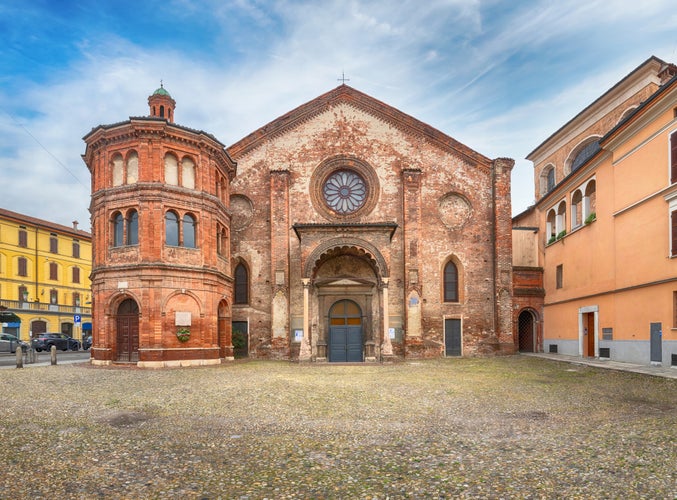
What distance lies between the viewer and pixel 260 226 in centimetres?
2552

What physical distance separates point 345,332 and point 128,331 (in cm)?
1025

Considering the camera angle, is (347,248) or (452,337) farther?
(452,337)

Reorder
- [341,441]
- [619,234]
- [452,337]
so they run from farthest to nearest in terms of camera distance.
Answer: [452,337] < [619,234] < [341,441]

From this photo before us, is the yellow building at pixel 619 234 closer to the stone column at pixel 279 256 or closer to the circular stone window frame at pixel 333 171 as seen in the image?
the circular stone window frame at pixel 333 171

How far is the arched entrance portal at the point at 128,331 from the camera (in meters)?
20.3

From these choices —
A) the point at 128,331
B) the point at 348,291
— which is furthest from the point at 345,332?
the point at 128,331

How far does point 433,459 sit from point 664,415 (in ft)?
17.9

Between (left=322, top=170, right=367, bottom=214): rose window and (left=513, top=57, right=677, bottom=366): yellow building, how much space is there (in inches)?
424

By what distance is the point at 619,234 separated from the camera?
1984 centimetres

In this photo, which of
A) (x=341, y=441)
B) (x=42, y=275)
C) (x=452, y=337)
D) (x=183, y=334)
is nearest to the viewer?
(x=341, y=441)

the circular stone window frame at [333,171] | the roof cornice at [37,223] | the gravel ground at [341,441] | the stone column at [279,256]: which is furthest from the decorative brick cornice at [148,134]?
the roof cornice at [37,223]

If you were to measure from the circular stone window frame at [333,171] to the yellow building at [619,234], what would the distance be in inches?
399

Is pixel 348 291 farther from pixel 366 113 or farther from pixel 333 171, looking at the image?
pixel 366 113

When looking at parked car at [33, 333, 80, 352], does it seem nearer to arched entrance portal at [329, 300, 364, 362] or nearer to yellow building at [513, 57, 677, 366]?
arched entrance portal at [329, 300, 364, 362]
